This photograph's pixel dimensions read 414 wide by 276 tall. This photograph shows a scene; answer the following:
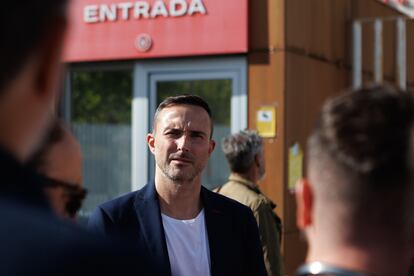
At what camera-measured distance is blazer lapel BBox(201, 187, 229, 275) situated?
12.5 ft

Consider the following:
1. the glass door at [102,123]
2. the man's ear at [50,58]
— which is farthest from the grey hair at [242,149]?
the man's ear at [50,58]

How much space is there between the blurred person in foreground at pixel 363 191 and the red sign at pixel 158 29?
6825 mm

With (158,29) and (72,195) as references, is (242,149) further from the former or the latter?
(72,195)

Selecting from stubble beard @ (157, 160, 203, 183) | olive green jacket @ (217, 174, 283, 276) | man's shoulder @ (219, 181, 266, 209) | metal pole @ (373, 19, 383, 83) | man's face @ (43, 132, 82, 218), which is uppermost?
metal pole @ (373, 19, 383, 83)

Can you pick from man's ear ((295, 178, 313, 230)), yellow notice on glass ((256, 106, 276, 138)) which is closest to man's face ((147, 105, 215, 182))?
man's ear ((295, 178, 313, 230))

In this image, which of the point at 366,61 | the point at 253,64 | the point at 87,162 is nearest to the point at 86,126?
the point at 87,162

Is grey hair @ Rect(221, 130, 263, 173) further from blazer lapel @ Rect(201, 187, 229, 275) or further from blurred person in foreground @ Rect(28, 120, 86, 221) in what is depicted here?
blurred person in foreground @ Rect(28, 120, 86, 221)

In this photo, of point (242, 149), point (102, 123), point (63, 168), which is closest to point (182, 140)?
point (242, 149)

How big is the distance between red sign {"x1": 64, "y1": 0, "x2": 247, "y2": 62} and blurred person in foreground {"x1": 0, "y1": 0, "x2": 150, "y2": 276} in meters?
7.35

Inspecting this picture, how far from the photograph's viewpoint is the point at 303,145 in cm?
863

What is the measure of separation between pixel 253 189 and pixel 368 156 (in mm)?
3986

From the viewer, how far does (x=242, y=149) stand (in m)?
5.88

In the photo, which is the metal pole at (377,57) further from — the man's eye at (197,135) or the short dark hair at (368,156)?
the short dark hair at (368,156)

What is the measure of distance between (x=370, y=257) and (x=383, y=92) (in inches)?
13.7
